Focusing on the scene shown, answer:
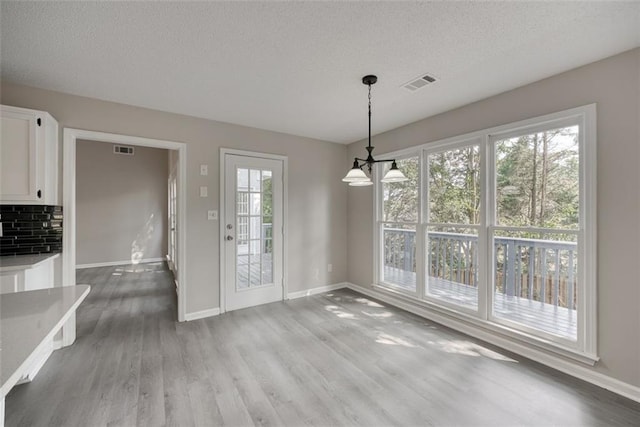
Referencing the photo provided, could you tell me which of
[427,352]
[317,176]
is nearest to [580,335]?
[427,352]

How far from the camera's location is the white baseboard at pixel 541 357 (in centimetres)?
202

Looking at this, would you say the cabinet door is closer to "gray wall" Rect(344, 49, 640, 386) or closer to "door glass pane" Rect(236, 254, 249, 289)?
"door glass pane" Rect(236, 254, 249, 289)

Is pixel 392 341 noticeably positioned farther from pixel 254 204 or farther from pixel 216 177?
pixel 216 177

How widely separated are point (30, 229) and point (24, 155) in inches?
27.4

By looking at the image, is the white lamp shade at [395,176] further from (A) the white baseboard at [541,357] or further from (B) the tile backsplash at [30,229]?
(B) the tile backsplash at [30,229]

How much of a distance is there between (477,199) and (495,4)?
6.29ft

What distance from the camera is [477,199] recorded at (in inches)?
119

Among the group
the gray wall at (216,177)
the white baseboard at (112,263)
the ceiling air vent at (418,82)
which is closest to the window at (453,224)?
the ceiling air vent at (418,82)

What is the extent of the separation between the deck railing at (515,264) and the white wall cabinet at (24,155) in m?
4.04

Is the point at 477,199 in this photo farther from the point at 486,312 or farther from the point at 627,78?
the point at 627,78

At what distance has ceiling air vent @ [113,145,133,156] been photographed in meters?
6.45

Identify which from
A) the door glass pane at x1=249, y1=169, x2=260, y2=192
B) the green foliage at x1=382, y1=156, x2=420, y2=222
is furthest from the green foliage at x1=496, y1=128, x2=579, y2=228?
the door glass pane at x1=249, y1=169, x2=260, y2=192

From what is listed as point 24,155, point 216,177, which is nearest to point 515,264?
point 216,177

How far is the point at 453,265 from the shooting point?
3445 mm
